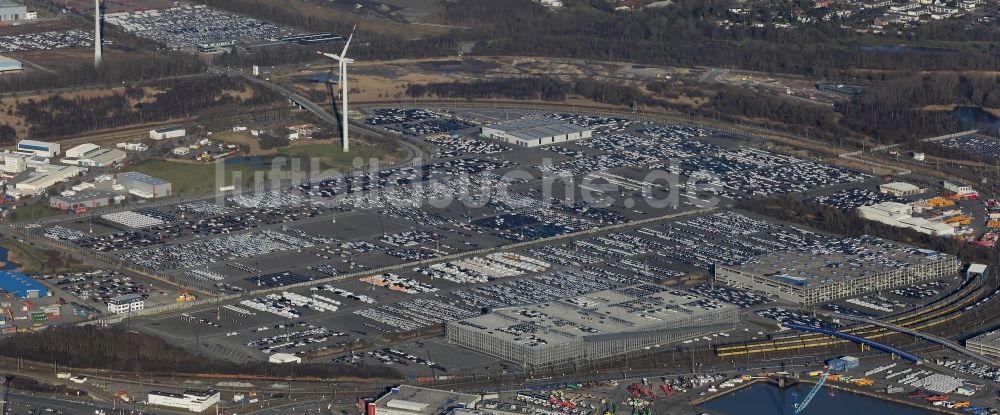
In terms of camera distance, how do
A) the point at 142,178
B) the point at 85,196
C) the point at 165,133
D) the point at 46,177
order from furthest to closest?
the point at 165,133 < the point at 46,177 < the point at 142,178 < the point at 85,196

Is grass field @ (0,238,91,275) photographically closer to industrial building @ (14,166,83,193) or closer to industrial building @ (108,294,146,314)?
industrial building @ (108,294,146,314)

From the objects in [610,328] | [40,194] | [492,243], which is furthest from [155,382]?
[40,194]

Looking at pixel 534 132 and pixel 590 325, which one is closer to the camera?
pixel 590 325

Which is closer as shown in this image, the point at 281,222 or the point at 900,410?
the point at 900,410

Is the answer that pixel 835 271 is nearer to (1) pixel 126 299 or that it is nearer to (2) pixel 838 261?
(2) pixel 838 261

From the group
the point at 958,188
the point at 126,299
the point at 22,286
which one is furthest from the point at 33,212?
the point at 958,188

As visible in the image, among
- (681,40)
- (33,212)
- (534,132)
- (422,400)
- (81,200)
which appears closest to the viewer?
(422,400)

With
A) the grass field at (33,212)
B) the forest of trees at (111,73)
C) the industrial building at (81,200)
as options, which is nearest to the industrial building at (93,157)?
the industrial building at (81,200)

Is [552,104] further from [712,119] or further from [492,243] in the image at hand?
[492,243]
